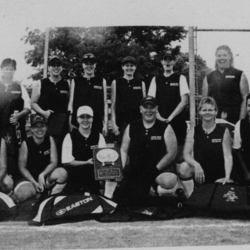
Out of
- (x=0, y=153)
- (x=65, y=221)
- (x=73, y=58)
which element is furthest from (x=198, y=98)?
(x=0, y=153)

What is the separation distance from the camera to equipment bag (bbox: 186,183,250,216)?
439 cm

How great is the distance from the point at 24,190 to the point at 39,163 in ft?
1.13

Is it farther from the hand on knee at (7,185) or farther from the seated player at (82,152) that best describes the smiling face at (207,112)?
the hand on knee at (7,185)

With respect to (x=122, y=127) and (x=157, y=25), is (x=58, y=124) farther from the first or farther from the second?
(x=157, y=25)

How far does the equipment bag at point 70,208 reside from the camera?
430 cm

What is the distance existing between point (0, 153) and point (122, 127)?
1.43 metres

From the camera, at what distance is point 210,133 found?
469cm

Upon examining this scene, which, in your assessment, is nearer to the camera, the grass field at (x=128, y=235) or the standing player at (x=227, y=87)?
the grass field at (x=128, y=235)

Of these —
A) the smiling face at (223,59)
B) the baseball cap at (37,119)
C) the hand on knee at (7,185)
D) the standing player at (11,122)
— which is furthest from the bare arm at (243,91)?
the hand on knee at (7,185)

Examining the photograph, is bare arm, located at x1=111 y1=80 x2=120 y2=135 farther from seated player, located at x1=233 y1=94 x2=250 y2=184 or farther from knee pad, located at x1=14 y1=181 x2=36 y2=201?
seated player, located at x1=233 y1=94 x2=250 y2=184

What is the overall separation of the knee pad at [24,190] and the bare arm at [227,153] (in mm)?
2185

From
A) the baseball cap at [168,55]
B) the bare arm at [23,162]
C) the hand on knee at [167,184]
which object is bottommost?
the hand on knee at [167,184]

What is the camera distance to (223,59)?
473cm

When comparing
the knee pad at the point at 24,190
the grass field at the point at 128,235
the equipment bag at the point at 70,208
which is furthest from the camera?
the knee pad at the point at 24,190
